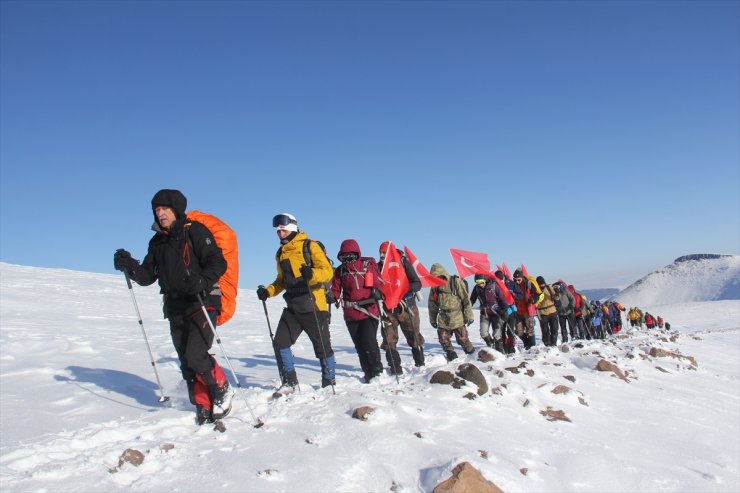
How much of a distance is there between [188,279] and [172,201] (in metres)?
0.78

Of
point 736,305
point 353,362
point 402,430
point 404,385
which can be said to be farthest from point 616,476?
point 736,305

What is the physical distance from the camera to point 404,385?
235 inches

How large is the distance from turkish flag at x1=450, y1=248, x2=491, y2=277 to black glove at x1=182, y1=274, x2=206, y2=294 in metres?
9.33

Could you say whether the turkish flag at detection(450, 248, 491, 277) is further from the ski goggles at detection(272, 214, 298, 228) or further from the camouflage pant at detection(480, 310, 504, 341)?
the ski goggles at detection(272, 214, 298, 228)

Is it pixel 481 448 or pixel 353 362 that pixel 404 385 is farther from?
pixel 353 362

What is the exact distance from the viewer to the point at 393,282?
827 cm

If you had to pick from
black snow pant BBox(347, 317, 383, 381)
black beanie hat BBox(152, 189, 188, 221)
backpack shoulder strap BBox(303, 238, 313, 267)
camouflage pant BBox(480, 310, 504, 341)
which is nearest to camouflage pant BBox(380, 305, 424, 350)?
black snow pant BBox(347, 317, 383, 381)

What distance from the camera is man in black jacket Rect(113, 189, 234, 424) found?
462cm

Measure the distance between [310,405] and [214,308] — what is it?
1.41 m

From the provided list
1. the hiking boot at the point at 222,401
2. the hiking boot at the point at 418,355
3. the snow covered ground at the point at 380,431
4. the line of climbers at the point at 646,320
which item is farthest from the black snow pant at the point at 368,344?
the line of climbers at the point at 646,320

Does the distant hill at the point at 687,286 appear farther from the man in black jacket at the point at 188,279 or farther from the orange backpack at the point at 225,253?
the man in black jacket at the point at 188,279

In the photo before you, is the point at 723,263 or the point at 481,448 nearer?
the point at 481,448

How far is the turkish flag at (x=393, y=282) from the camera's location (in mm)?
8242

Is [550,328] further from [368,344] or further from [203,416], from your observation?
[203,416]
